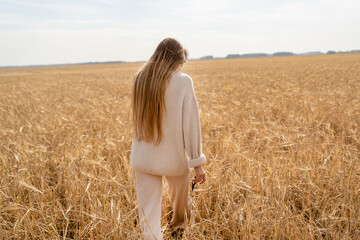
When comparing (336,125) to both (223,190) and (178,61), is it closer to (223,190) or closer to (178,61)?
(223,190)

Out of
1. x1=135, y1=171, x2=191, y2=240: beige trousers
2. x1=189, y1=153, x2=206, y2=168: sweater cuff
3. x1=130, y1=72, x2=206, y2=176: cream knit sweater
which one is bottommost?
x1=135, y1=171, x2=191, y2=240: beige trousers

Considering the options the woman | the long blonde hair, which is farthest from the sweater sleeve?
the long blonde hair

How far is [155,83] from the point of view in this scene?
66.2 inches

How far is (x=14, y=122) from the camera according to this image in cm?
584

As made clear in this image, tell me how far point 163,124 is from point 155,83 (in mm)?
283

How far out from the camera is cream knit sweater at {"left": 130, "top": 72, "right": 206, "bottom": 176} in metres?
1.71

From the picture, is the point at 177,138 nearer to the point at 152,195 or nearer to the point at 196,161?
the point at 196,161

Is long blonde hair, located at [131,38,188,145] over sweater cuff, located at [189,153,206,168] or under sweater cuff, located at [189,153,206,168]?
over

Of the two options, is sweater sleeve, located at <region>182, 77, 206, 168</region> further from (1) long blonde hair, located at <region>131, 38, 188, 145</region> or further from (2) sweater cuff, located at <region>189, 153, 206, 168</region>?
(1) long blonde hair, located at <region>131, 38, 188, 145</region>

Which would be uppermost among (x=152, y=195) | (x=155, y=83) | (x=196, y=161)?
(x=155, y=83)

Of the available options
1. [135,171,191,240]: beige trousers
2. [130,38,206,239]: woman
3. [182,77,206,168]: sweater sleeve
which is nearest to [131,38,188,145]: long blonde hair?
[130,38,206,239]: woman

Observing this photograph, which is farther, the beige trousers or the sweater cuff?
the beige trousers

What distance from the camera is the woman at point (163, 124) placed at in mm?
1697

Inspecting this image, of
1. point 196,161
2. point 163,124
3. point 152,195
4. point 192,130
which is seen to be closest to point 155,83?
point 163,124
